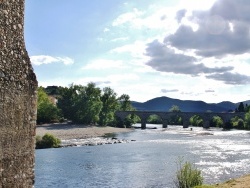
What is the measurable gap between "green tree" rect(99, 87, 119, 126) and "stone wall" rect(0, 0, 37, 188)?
113814mm

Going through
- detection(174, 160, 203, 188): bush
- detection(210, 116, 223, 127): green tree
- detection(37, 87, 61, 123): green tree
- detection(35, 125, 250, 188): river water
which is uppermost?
detection(37, 87, 61, 123): green tree

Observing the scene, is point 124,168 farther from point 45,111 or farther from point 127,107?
point 127,107

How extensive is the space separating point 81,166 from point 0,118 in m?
35.6

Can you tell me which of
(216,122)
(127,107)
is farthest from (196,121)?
(127,107)

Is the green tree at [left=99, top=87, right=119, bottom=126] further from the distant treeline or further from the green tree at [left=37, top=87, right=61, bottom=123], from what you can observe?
the green tree at [left=37, top=87, right=61, bottom=123]

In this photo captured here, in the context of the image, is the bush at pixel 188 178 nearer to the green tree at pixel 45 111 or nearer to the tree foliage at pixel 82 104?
the green tree at pixel 45 111

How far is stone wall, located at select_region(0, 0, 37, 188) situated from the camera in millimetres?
7602

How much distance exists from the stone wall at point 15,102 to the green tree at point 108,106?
113814 mm

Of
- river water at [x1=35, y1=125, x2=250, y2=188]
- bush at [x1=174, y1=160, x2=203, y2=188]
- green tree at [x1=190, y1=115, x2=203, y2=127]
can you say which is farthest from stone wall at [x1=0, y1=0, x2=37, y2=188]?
green tree at [x1=190, y1=115, x2=203, y2=127]

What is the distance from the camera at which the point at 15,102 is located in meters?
7.96

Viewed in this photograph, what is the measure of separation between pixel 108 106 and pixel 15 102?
412ft

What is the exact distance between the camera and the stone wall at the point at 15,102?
24.9 feet

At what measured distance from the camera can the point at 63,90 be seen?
114 meters

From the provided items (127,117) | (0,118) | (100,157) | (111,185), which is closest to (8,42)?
(0,118)
